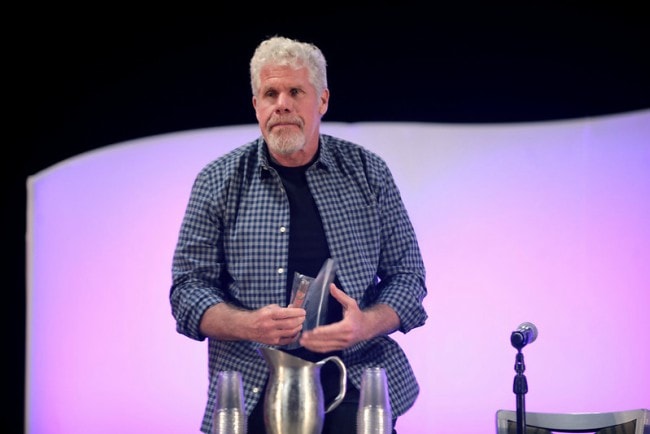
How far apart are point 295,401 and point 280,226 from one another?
765mm

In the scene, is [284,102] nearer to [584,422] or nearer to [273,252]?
[273,252]

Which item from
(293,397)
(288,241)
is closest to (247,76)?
(288,241)

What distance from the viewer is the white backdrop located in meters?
3.73

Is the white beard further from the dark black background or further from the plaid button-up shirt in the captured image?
the dark black background

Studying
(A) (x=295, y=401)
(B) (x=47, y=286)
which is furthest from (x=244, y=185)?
(B) (x=47, y=286)

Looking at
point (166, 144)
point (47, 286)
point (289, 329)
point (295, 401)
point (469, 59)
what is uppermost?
point (469, 59)

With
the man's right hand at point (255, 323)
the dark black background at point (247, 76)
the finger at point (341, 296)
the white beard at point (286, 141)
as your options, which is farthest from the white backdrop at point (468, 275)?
the finger at point (341, 296)

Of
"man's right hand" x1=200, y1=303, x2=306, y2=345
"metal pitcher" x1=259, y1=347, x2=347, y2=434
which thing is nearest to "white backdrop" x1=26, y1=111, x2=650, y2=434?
"man's right hand" x1=200, y1=303, x2=306, y2=345

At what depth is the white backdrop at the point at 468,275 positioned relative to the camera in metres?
3.73

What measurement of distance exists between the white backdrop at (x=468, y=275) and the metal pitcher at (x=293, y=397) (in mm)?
1695

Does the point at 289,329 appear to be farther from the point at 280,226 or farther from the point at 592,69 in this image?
the point at 592,69

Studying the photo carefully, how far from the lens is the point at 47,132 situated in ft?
12.6

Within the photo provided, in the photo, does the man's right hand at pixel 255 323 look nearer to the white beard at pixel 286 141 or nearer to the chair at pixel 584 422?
the white beard at pixel 286 141

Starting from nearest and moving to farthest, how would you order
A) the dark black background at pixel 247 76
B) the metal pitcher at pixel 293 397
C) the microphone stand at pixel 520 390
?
the metal pitcher at pixel 293 397 < the microphone stand at pixel 520 390 < the dark black background at pixel 247 76
